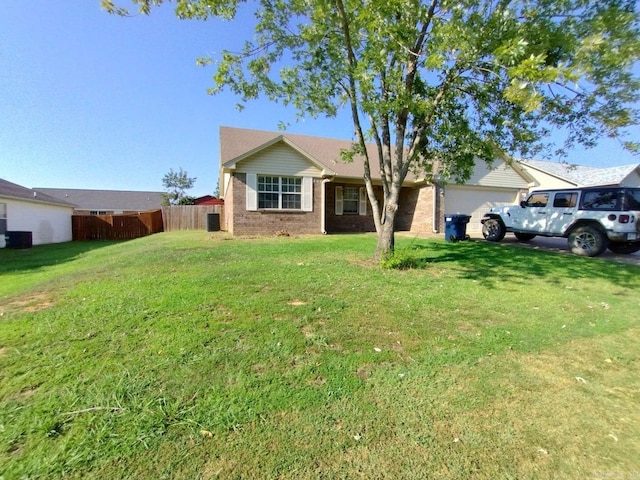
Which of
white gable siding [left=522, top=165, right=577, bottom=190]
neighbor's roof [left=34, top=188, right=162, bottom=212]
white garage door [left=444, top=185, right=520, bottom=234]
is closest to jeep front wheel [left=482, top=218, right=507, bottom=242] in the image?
white garage door [left=444, top=185, right=520, bottom=234]

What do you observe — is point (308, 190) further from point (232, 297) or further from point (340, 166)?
point (232, 297)

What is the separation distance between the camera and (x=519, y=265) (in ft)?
26.5

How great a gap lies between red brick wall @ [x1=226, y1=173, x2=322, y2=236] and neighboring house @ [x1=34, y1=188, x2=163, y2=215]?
2985 cm

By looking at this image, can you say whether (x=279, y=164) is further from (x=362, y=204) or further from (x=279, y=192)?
(x=362, y=204)

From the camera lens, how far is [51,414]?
2.40 m

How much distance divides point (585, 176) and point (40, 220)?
38103 mm

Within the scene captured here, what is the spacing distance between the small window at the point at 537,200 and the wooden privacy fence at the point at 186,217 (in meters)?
18.5

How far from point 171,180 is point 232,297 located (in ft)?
158

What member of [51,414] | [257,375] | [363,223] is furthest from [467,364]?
[363,223]

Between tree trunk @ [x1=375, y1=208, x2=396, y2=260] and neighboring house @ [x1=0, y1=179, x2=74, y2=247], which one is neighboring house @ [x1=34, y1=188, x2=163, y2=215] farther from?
tree trunk @ [x1=375, y1=208, x2=396, y2=260]

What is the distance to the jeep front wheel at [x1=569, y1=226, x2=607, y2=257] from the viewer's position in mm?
9305

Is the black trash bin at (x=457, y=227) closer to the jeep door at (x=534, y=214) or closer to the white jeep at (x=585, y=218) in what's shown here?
the white jeep at (x=585, y=218)

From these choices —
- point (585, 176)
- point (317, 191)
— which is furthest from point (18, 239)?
point (585, 176)

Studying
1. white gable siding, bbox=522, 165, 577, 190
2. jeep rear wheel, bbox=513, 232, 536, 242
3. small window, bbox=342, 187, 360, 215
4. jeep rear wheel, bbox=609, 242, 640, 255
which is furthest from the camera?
white gable siding, bbox=522, 165, 577, 190
